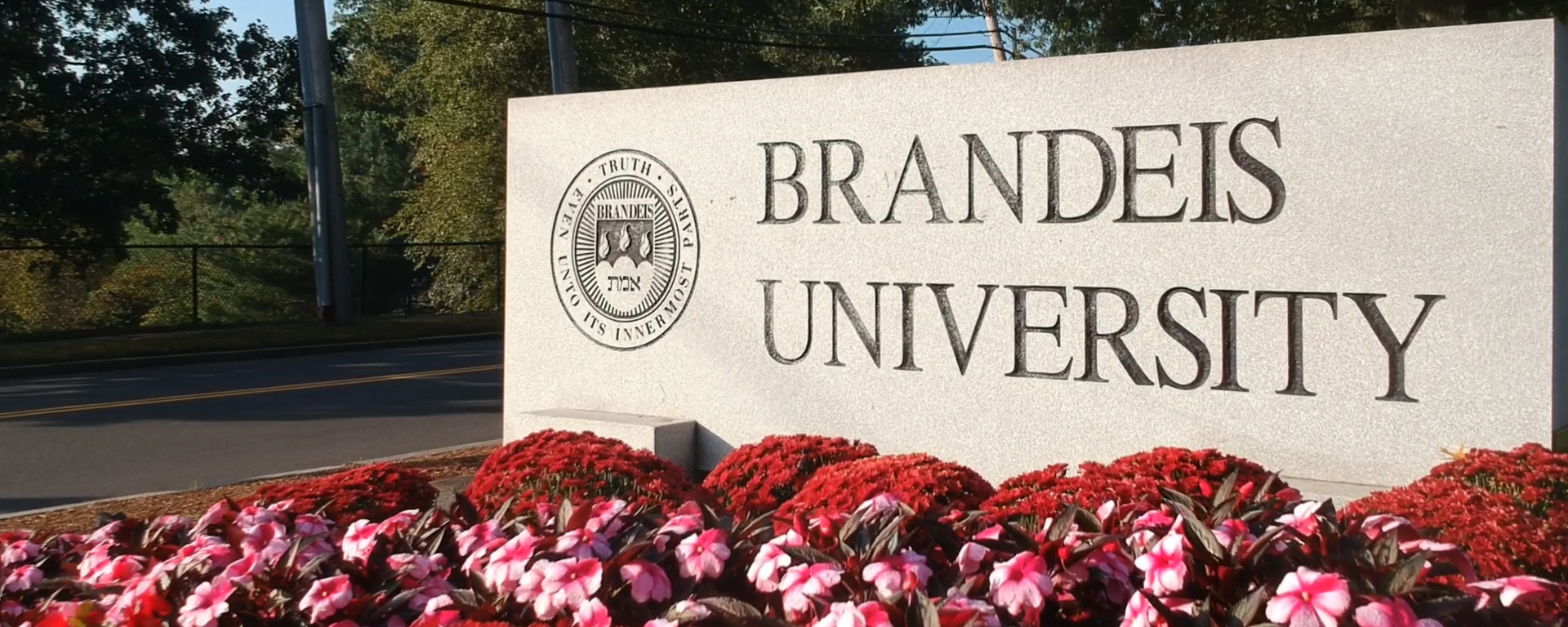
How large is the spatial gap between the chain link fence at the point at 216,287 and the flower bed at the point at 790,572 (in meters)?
20.8

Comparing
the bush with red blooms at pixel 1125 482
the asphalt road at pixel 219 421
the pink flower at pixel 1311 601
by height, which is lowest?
the asphalt road at pixel 219 421

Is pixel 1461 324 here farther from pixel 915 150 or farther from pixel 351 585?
pixel 351 585

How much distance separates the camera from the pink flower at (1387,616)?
8.21 feet

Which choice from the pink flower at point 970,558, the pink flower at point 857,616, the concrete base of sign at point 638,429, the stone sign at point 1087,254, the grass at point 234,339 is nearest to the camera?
the pink flower at point 857,616

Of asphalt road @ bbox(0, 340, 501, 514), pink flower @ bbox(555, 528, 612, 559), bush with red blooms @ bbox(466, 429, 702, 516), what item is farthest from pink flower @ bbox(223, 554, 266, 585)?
asphalt road @ bbox(0, 340, 501, 514)

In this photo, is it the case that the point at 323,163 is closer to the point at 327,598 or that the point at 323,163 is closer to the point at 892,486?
the point at 892,486

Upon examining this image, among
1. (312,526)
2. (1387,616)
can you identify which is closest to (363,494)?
(312,526)

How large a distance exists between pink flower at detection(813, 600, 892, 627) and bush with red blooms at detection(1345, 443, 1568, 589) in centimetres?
158

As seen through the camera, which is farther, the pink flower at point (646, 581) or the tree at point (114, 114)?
the tree at point (114, 114)

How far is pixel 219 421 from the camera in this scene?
41.1ft

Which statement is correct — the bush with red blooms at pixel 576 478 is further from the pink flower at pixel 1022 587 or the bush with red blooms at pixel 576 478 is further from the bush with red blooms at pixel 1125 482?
the pink flower at pixel 1022 587

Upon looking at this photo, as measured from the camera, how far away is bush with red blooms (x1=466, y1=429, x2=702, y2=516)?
5.36 metres

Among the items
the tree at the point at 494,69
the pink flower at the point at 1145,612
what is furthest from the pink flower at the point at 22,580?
the tree at the point at 494,69

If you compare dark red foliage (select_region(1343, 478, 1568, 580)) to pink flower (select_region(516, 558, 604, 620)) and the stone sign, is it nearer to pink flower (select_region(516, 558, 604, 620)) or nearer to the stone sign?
the stone sign
